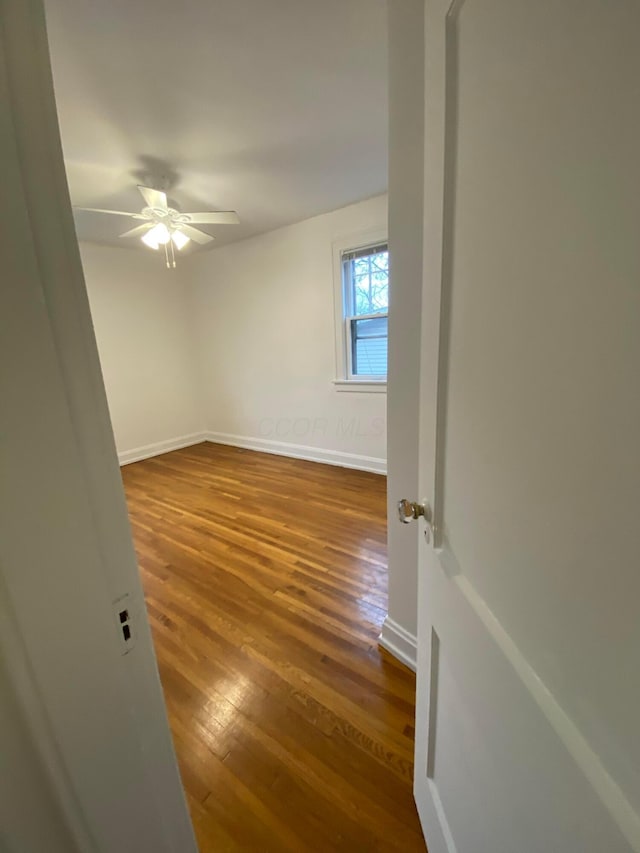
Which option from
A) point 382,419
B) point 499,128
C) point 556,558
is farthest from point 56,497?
point 382,419

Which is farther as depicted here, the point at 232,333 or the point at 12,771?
the point at 232,333

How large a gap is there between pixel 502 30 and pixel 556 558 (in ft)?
2.12

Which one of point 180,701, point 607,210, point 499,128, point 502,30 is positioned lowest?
point 180,701

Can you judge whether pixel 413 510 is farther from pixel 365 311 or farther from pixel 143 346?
pixel 143 346

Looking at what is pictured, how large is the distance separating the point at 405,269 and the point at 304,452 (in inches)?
128

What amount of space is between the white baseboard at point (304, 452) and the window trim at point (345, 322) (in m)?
0.77

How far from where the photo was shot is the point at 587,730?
0.34 metres

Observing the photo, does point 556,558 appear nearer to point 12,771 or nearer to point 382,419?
point 12,771

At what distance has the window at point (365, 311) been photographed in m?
3.26

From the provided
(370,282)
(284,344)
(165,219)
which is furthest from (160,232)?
(370,282)

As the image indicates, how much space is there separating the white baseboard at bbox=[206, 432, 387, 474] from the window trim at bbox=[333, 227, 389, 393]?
0.77 meters

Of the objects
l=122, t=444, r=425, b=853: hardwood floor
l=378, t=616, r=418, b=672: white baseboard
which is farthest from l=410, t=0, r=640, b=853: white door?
l=378, t=616, r=418, b=672: white baseboard

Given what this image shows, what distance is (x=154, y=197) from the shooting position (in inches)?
90.3

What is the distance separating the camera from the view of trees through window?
3.23 meters
